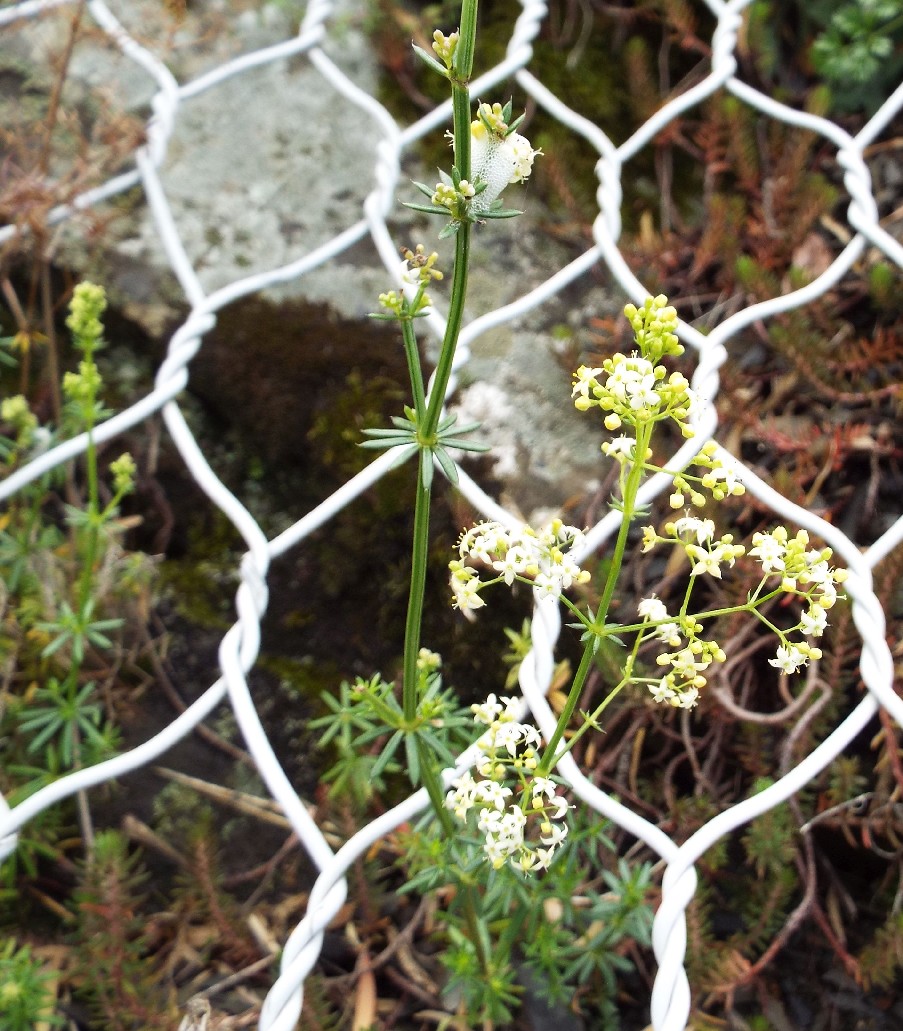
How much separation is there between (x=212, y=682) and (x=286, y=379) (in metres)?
0.52

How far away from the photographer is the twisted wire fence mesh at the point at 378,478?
3.37 ft

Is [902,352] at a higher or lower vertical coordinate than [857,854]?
higher

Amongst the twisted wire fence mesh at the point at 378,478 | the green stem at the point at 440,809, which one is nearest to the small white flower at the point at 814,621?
the twisted wire fence mesh at the point at 378,478

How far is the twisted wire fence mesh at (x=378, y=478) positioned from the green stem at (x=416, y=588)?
11cm

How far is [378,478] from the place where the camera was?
1.48 metres

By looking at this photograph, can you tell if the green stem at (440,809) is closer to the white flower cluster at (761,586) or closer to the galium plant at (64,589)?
the white flower cluster at (761,586)

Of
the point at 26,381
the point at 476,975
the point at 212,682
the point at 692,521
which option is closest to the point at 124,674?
the point at 212,682

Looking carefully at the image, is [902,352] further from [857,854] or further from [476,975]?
[476,975]

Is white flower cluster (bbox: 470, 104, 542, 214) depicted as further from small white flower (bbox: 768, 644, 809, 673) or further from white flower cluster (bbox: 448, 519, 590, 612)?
small white flower (bbox: 768, 644, 809, 673)

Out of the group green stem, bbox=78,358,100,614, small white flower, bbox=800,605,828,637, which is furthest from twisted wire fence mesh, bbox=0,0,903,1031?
small white flower, bbox=800,605,828,637

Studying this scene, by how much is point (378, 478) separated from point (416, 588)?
59 centimetres

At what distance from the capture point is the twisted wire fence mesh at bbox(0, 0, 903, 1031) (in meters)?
1.03

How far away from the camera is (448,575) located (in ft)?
4.96

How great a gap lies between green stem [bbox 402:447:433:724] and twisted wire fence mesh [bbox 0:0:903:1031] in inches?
4.3
